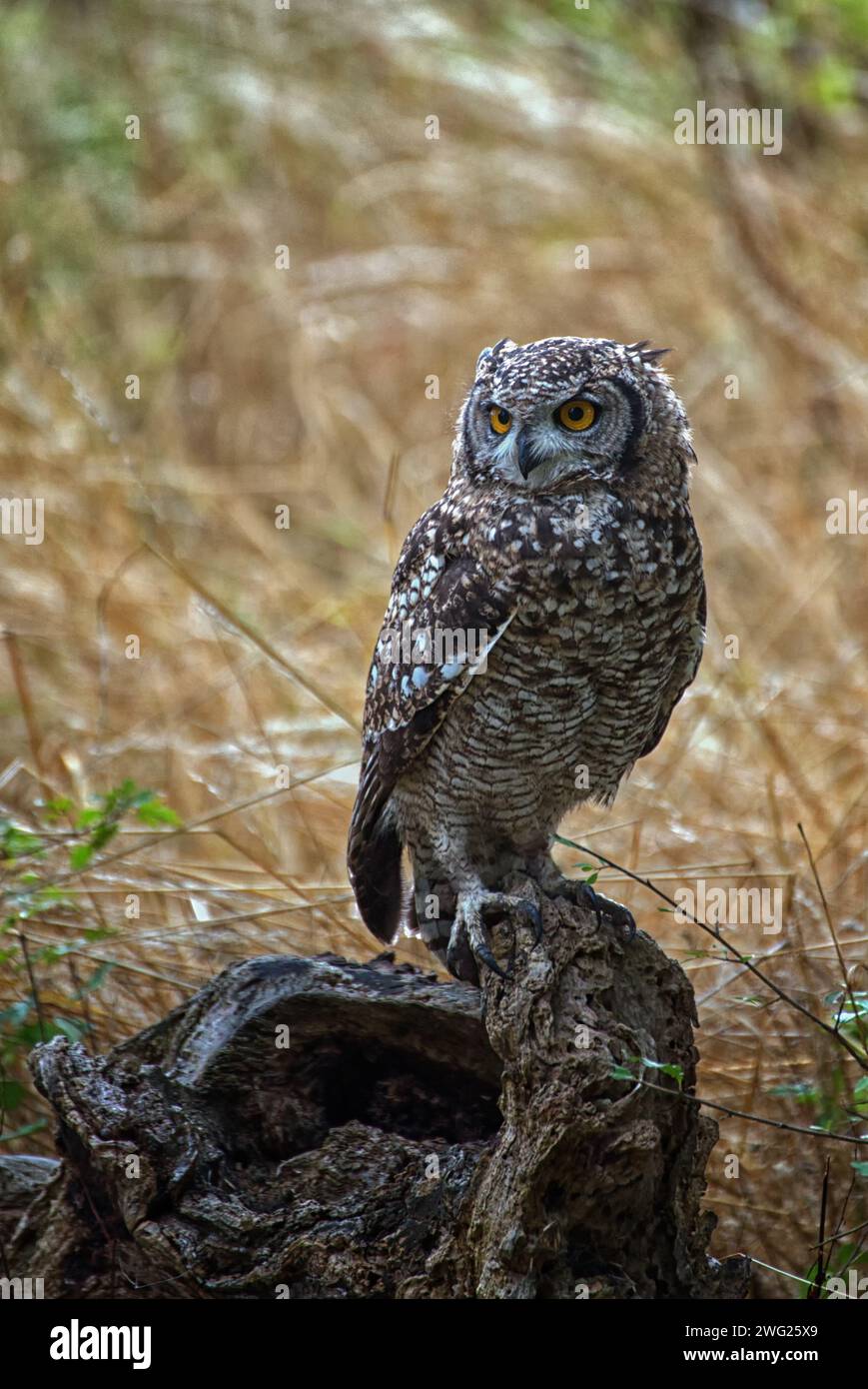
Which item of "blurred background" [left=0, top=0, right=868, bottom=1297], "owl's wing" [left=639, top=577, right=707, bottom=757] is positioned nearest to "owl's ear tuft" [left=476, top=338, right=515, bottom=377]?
"owl's wing" [left=639, top=577, right=707, bottom=757]

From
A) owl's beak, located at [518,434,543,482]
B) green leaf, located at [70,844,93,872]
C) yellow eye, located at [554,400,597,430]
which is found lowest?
green leaf, located at [70,844,93,872]

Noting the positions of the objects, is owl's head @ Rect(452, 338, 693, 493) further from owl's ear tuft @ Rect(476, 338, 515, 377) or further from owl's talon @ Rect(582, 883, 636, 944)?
owl's talon @ Rect(582, 883, 636, 944)

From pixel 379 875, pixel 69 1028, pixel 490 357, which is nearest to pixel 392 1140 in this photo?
pixel 69 1028

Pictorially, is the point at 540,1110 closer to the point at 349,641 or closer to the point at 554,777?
the point at 554,777

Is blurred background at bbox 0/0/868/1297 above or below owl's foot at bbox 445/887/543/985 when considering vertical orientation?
above

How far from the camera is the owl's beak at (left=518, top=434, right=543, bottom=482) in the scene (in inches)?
115

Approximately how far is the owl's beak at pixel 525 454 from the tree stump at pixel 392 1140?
93cm

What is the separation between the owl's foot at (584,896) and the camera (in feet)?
9.24

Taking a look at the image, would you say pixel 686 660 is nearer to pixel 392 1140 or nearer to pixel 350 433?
pixel 392 1140

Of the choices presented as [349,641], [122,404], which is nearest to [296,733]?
[349,641]

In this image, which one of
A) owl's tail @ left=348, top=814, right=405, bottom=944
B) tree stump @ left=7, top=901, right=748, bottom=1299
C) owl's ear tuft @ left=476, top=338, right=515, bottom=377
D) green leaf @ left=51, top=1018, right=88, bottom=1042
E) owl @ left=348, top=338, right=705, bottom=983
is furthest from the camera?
owl's tail @ left=348, top=814, right=405, bottom=944

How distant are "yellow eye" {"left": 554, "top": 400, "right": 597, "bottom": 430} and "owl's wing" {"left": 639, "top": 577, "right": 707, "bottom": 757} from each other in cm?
46

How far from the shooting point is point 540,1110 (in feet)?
7.71

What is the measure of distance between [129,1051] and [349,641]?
360cm
